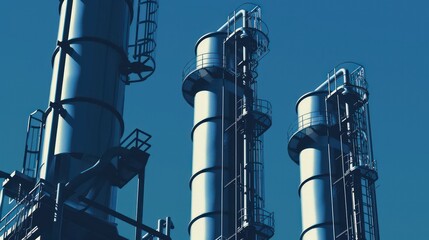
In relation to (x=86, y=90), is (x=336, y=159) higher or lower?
higher

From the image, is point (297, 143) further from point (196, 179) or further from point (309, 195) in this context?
point (196, 179)

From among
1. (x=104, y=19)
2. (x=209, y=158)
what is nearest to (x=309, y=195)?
(x=209, y=158)

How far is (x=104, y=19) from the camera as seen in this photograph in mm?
23031

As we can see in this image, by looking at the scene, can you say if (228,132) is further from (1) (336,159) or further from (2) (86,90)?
(2) (86,90)

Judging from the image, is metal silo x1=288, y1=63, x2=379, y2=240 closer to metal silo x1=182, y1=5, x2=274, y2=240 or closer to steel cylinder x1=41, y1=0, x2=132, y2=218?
metal silo x1=182, y1=5, x2=274, y2=240

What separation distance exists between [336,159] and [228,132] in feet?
15.1

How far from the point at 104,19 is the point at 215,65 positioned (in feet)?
41.6

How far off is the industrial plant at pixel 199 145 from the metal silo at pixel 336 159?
46 mm

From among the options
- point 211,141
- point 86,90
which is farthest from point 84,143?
point 211,141

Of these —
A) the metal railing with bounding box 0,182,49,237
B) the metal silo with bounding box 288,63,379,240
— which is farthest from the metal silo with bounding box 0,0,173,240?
the metal silo with bounding box 288,63,379,240

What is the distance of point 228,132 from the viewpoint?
110 feet

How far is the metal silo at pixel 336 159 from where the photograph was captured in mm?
33438

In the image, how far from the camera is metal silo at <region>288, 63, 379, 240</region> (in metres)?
33.4

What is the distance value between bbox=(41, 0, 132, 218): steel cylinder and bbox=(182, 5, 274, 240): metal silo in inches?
375
